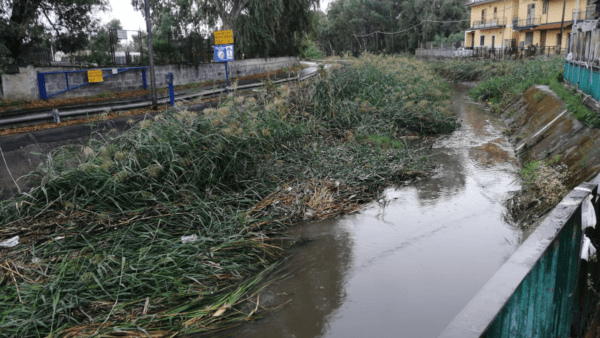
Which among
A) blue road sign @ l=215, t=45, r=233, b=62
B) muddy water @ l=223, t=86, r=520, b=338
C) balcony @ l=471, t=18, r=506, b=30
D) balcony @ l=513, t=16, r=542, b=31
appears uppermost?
balcony @ l=471, t=18, r=506, b=30

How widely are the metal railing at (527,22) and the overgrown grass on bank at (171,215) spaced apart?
41.3 meters

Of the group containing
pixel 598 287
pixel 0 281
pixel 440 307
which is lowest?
pixel 440 307

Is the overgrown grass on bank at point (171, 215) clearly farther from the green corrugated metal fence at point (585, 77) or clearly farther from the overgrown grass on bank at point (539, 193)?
the green corrugated metal fence at point (585, 77)

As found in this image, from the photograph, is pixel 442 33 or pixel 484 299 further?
pixel 442 33

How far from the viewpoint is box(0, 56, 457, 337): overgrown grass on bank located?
15.7 feet

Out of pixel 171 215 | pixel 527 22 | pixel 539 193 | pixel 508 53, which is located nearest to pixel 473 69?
pixel 508 53

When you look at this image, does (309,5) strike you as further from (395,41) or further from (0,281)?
(395,41)

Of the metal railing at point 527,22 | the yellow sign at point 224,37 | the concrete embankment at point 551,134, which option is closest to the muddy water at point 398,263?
the concrete embankment at point 551,134

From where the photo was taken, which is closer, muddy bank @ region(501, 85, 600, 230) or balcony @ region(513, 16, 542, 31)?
muddy bank @ region(501, 85, 600, 230)

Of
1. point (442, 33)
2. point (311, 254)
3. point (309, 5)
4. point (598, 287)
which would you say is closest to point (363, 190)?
point (311, 254)

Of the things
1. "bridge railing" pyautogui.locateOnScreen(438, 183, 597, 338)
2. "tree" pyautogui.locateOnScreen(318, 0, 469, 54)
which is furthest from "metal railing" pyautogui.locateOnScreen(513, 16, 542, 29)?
"bridge railing" pyautogui.locateOnScreen(438, 183, 597, 338)

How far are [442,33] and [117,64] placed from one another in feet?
164

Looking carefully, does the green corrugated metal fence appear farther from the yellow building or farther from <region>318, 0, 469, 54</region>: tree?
<region>318, 0, 469, 54</region>: tree

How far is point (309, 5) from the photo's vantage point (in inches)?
1255
